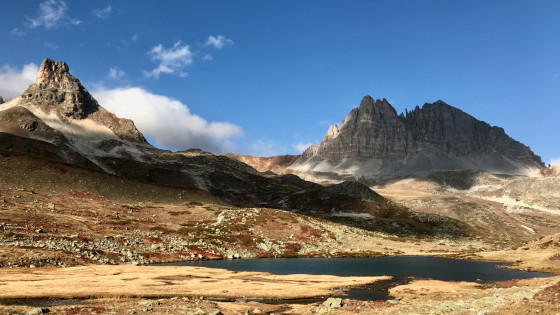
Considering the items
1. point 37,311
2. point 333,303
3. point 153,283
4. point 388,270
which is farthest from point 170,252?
point 37,311

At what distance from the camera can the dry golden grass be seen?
49219 mm

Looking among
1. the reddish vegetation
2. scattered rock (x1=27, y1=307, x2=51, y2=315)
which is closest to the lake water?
the reddish vegetation

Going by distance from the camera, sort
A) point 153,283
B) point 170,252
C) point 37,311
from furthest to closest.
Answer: point 170,252 < point 153,283 < point 37,311

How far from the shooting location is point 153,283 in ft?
188

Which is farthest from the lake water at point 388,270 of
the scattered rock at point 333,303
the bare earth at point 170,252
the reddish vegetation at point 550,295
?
the reddish vegetation at point 550,295

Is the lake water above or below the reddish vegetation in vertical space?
below

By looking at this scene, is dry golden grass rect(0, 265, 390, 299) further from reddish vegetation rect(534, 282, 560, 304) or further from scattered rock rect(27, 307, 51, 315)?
reddish vegetation rect(534, 282, 560, 304)

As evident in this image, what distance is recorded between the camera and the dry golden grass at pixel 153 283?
1938 inches

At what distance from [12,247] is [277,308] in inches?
2383

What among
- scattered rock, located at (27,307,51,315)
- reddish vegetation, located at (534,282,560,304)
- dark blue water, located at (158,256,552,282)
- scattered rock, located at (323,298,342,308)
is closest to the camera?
scattered rock, located at (27,307,51,315)

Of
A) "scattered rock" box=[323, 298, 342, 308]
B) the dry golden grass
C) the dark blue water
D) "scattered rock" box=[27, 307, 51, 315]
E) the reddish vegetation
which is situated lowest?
the dark blue water

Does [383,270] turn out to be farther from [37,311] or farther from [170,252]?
[37,311]

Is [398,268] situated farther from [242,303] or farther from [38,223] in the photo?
[38,223]

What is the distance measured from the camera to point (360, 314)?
4094cm
